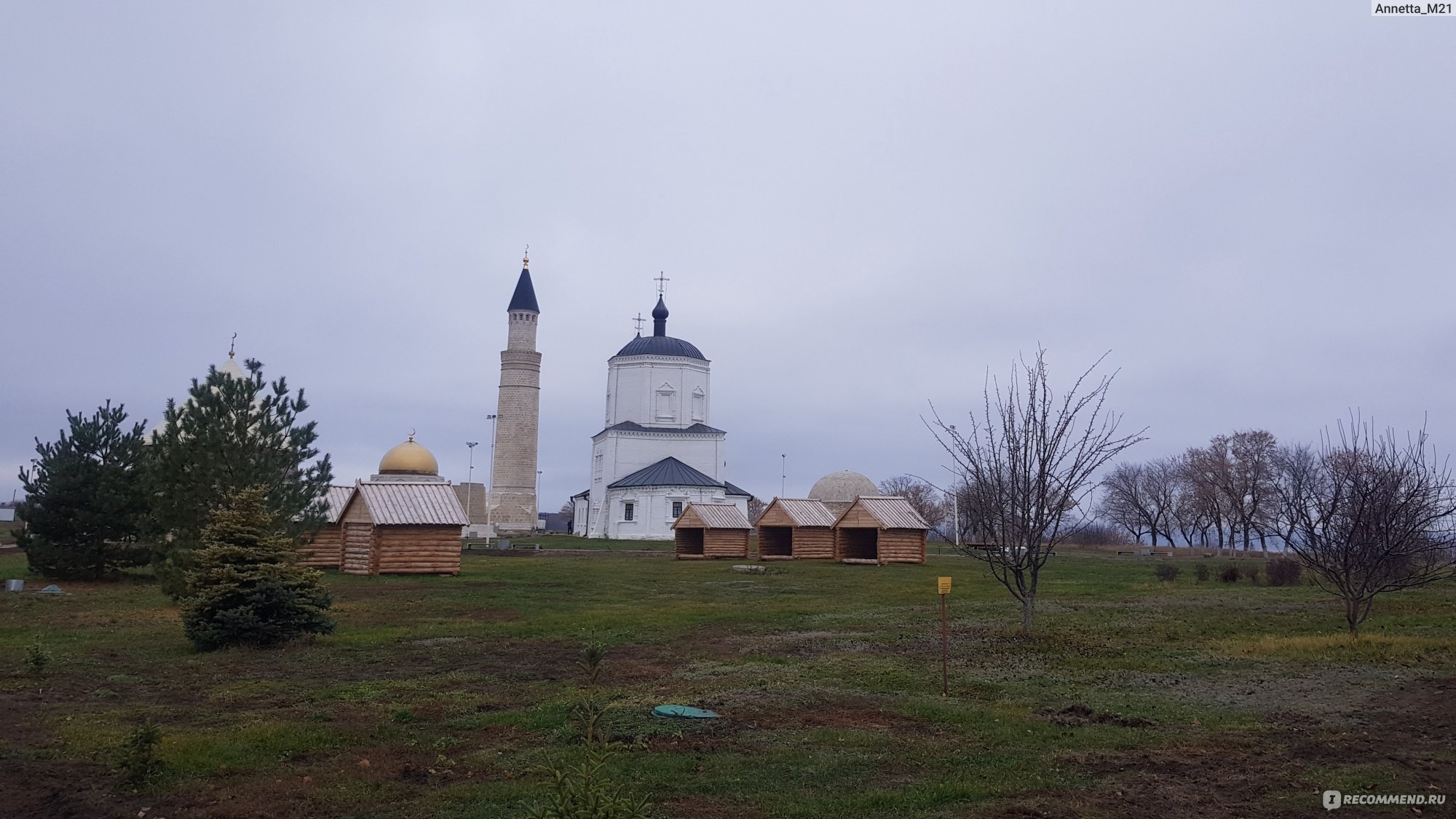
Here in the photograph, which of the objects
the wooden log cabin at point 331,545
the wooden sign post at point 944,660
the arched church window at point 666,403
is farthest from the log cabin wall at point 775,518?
the arched church window at point 666,403

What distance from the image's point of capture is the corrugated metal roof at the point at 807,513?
44031 mm

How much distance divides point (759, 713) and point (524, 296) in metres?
70.9

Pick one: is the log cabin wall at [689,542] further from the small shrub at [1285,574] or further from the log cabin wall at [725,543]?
the small shrub at [1285,574]

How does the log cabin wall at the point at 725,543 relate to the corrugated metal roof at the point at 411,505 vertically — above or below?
below

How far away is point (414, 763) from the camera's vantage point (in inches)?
329

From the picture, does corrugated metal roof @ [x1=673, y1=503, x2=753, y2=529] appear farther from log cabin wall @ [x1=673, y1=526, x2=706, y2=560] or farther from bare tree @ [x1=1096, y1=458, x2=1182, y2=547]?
bare tree @ [x1=1096, y1=458, x2=1182, y2=547]

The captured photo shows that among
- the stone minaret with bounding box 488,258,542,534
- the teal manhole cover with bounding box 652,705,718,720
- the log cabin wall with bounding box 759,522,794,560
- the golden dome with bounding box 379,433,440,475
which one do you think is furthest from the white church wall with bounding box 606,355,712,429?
the teal manhole cover with bounding box 652,705,718,720

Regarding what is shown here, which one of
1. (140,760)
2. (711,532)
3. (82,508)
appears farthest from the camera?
(711,532)

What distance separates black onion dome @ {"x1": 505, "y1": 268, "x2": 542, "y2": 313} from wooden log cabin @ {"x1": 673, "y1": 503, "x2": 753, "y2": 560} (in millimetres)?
37400

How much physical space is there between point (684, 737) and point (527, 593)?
53.4 feet

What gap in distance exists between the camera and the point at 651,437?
74.3 m

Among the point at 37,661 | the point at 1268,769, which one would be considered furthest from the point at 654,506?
the point at 1268,769

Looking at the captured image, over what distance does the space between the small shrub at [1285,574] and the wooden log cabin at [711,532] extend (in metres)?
20.5

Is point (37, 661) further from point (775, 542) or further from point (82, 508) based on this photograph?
point (775, 542)
